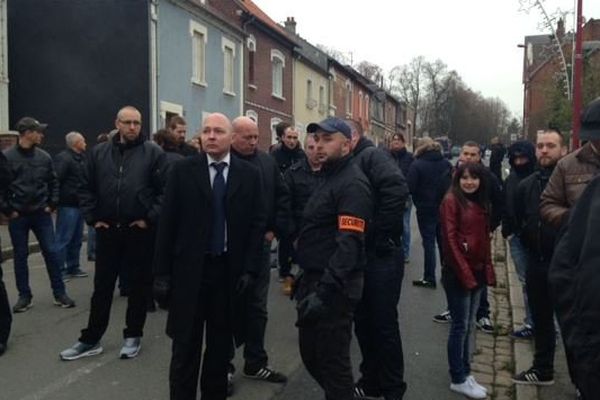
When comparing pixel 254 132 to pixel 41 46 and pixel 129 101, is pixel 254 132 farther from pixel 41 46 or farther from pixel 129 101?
pixel 41 46

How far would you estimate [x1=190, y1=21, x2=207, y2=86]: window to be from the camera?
21.5 meters

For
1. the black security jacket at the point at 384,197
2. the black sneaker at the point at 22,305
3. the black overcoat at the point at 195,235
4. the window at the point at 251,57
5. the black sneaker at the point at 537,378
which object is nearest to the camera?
the black overcoat at the point at 195,235

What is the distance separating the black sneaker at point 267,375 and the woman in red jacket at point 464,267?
1.33 meters

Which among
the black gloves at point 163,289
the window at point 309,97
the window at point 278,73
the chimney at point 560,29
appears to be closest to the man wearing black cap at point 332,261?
the black gloves at point 163,289

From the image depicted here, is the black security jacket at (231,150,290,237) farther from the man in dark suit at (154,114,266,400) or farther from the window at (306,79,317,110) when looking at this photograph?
the window at (306,79,317,110)

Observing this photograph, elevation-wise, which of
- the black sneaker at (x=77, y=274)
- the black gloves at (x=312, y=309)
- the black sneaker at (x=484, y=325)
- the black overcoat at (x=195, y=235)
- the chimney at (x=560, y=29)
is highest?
the chimney at (x=560, y=29)

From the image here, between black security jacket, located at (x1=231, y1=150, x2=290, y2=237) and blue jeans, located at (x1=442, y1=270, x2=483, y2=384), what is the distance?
1425 mm

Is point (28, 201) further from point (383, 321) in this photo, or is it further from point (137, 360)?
point (383, 321)

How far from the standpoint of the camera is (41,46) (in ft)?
64.1

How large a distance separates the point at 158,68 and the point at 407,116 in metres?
67.7

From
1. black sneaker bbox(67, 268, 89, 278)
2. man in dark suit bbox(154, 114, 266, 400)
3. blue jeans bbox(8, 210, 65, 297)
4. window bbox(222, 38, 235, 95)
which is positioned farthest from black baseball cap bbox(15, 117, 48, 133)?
window bbox(222, 38, 235, 95)

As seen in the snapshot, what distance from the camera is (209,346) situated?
4.34 meters

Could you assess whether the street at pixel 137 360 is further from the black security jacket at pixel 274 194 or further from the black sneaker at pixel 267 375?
the black security jacket at pixel 274 194

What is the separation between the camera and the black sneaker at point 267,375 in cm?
520
